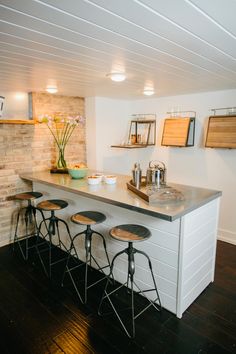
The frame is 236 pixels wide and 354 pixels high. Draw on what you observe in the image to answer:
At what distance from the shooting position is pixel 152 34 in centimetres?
135

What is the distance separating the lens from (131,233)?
1912mm

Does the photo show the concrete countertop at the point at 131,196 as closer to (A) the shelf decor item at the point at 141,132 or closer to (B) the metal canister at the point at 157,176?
(B) the metal canister at the point at 157,176

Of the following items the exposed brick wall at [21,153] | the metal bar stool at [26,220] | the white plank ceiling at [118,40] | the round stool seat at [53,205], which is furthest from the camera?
the exposed brick wall at [21,153]

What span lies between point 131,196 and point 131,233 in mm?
381

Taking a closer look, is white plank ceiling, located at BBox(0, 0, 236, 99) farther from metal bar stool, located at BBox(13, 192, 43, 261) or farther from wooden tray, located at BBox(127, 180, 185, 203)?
metal bar stool, located at BBox(13, 192, 43, 261)

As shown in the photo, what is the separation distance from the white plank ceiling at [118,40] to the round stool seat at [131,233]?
1.30 meters

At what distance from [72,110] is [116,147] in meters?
0.93

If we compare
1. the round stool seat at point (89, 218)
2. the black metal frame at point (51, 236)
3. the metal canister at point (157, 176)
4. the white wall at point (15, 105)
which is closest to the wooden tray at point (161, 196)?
the metal canister at point (157, 176)

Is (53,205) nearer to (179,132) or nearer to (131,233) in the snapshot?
(131,233)

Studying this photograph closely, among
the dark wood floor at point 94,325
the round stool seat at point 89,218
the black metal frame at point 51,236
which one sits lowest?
the dark wood floor at point 94,325

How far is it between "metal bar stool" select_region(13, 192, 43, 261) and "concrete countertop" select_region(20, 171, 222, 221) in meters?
0.23

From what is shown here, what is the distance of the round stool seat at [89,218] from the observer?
2.15 m

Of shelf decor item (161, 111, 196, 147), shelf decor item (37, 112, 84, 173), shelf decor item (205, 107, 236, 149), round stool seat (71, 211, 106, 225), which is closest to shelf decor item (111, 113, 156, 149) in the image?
shelf decor item (161, 111, 196, 147)

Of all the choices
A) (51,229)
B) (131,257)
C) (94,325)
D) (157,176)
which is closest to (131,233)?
(131,257)
